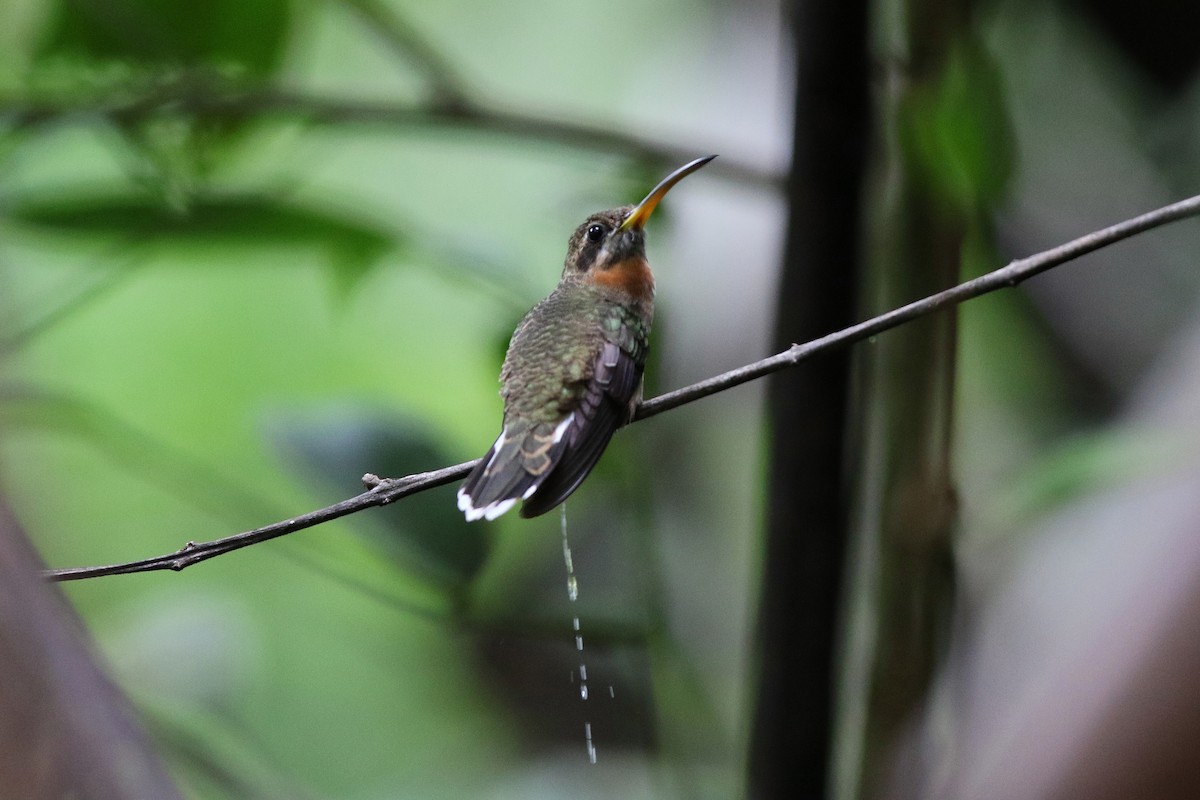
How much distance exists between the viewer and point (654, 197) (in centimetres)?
163

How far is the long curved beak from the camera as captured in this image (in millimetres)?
1551

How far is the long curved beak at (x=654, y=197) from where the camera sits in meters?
1.55

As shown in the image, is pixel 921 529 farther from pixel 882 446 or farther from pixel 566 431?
pixel 566 431

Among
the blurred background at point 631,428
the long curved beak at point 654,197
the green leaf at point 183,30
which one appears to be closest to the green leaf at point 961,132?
the blurred background at point 631,428

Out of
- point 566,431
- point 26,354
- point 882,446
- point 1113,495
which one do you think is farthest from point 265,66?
point 26,354

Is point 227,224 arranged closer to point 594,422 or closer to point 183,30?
point 183,30

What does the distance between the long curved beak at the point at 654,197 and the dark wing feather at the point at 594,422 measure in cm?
24

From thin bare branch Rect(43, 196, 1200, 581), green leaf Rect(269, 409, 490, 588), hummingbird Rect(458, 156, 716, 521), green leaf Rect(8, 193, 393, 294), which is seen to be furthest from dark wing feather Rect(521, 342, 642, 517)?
green leaf Rect(8, 193, 393, 294)

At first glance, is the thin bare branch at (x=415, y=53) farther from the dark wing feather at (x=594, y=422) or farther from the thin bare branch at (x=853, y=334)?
the thin bare branch at (x=853, y=334)

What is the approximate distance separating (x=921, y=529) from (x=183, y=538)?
250 centimetres

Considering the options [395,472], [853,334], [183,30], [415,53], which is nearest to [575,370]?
[395,472]

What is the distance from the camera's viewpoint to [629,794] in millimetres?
2721

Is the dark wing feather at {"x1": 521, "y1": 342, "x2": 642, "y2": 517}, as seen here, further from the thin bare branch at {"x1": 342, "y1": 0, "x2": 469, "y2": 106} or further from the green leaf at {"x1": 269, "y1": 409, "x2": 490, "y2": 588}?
the thin bare branch at {"x1": 342, "y1": 0, "x2": 469, "y2": 106}

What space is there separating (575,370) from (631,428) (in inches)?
23.5
